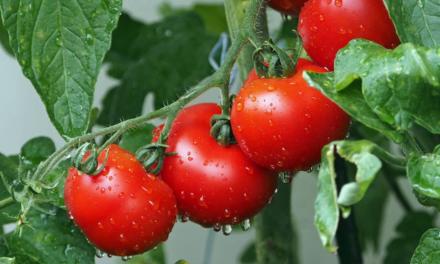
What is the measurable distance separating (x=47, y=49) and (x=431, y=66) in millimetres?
318

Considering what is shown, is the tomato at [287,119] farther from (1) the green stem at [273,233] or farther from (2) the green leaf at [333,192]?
(1) the green stem at [273,233]

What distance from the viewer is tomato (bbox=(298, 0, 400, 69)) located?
69 cm

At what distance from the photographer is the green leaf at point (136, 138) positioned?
3.09ft

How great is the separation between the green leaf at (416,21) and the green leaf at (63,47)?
0.22m

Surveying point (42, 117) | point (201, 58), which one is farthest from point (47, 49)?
point (42, 117)

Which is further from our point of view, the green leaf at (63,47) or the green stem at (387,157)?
the green leaf at (63,47)

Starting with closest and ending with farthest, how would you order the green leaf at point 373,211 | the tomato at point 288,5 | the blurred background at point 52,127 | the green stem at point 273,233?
the tomato at point 288,5 → the green stem at point 273,233 → the green leaf at point 373,211 → the blurred background at point 52,127

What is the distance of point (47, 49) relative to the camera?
763 millimetres

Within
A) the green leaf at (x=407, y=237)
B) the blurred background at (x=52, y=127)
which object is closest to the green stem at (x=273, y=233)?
the green leaf at (x=407, y=237)

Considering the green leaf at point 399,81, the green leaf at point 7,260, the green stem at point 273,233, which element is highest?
the green leaf at point 399,81

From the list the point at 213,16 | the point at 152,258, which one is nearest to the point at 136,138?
the point at 152,258

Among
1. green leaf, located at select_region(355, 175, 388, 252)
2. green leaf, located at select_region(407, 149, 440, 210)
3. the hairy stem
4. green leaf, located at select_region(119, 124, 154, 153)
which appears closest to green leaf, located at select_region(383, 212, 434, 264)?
green leaf, located at select_region(355, 175, 388, 252)

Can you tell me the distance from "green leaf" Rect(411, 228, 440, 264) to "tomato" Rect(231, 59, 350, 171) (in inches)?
3.8

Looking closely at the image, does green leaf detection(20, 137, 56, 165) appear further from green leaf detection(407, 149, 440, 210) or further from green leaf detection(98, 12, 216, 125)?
green leaf detection(407, 149, 440, 210)
